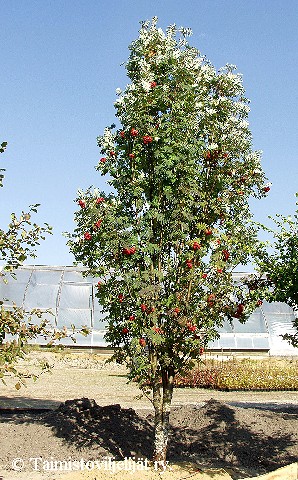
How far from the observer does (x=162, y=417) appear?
8422mm

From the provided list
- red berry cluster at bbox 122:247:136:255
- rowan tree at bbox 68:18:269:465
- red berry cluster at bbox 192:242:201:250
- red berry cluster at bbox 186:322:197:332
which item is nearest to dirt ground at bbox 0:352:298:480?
rowan tree at bbox 68:18:269:465

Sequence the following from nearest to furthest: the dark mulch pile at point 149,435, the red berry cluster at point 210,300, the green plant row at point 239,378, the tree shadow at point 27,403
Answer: the red berry cluster at point 210,300 → the dark mulch pile at point 149,435 → the tree shadow at point 27,403 → the green plant row at point 239,378

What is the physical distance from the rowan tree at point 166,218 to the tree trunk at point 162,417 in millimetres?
16

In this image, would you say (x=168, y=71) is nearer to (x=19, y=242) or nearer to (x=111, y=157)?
(x=111, y=157)

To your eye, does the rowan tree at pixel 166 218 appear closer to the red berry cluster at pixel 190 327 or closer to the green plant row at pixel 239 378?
the red berry cluster at pixel 190 327

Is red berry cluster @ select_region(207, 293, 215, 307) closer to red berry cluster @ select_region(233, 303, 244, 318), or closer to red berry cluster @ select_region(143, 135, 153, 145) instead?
red berry cluster @ select_region(233, 303, 244, 318)

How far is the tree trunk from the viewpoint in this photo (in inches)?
324

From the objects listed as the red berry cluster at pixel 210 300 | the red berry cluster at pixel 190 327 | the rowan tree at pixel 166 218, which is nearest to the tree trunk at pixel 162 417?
the rowan tree at pixel 166 218

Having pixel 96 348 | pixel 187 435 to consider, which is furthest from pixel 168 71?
pixel 96 348

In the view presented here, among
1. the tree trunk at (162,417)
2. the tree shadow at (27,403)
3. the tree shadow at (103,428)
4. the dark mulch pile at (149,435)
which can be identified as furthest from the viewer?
the tree shadow at (27,403)

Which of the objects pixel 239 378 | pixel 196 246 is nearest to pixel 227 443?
pixel 196 246

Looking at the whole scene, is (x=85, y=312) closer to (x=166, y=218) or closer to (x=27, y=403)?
(x=27, y=403)

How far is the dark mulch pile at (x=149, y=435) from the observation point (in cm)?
916

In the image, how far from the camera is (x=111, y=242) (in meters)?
7.91
